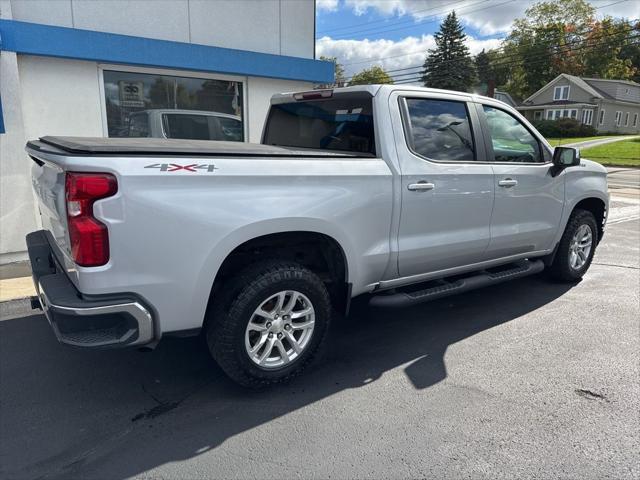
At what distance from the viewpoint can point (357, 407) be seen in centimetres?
317

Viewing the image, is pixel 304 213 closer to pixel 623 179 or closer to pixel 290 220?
pixel 290 220

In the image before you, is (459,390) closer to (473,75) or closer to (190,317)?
(190,317)

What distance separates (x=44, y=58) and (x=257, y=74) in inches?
121

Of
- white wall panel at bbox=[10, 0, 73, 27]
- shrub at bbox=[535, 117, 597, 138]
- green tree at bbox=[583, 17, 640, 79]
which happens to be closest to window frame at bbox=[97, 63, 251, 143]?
white wall panel at bbox=[10, 0, 73, 27]

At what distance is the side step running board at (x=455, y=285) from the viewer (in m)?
3.80

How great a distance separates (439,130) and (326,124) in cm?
95

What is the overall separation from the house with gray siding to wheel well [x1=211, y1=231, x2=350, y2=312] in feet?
197

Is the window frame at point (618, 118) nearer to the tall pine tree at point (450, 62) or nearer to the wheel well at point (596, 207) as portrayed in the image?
the tall pine tree at point (450, 62)

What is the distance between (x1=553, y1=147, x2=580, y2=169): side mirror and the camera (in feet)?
15.7

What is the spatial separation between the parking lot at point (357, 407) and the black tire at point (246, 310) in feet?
0.67

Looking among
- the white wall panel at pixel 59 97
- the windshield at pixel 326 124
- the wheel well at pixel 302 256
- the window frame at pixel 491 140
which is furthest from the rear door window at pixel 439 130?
the white wall panel at pixel 59 97

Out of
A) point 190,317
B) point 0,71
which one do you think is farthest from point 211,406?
point 0,71

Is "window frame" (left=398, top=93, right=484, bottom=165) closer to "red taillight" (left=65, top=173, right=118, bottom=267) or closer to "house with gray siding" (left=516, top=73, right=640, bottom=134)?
"red taillight" (left=65, top=173, right=118, bottom=267)

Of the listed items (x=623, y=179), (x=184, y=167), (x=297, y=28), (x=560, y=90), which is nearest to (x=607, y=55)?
(x=560, y=90)
